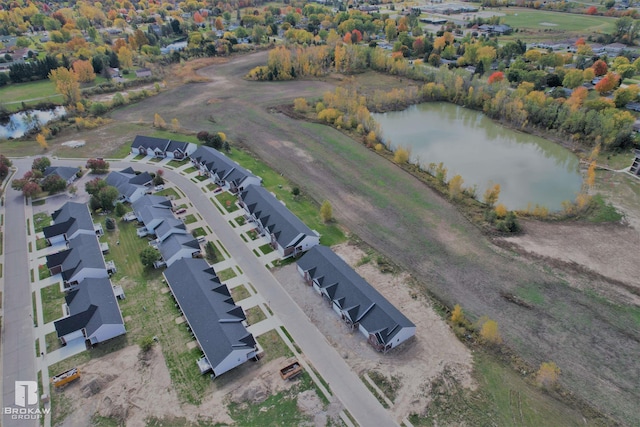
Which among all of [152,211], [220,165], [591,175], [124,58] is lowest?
[591,175]

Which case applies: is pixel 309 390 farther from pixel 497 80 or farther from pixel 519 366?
pixel 497 80

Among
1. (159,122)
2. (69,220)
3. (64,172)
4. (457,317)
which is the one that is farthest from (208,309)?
(159,122)

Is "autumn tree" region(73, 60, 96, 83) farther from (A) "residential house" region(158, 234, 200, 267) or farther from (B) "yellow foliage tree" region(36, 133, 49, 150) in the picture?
(A) "residential house" region(158, 234, 200, 267)

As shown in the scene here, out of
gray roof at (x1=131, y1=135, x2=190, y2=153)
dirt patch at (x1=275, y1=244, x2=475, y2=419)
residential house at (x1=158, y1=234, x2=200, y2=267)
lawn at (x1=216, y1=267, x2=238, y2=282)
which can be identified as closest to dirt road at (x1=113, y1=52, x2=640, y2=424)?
dirt patch at (x1=275, y1=244, x2=475, y2=419)

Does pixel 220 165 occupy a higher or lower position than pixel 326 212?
higher

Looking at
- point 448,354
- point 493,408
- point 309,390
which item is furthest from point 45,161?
point 493,408

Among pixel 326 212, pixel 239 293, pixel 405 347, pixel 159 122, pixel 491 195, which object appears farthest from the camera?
pixel 159 122

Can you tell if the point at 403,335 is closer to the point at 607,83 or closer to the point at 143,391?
the point at 143,391

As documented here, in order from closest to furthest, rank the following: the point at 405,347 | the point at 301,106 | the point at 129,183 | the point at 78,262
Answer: the point at 405,347
the point at 78,262
the point at 129,183
the point at 301,106
